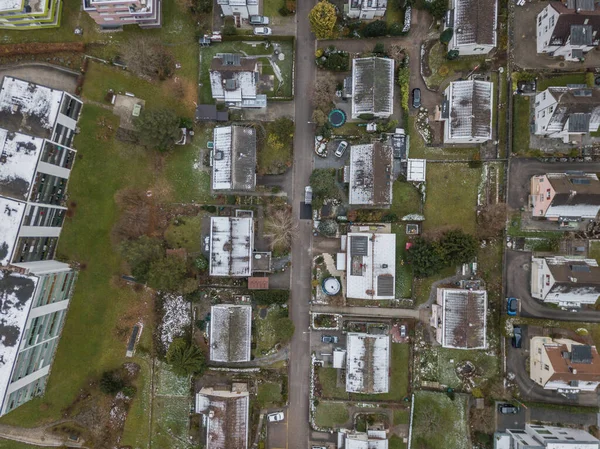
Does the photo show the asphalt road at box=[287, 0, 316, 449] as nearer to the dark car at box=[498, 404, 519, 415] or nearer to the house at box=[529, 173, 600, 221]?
the dark car at box=[498, 404, 519, 415]

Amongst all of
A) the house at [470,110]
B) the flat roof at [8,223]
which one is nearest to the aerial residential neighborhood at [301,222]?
the house at [470,110]

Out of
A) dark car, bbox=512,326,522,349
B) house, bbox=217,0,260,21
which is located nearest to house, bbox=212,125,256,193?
house, bbox=217,0,260,21

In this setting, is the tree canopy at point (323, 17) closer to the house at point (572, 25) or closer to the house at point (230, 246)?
the house at point (230, 246)

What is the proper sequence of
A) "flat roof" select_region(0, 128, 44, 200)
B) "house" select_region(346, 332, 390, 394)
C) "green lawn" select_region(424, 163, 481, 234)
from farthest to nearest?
"green lawn" select_region(424, 163, 481, 234) → "house" select_region(346, 332, 390, 394) → "flat roof" select_region(0, 128, 44, 200)

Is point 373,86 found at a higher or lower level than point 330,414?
higher

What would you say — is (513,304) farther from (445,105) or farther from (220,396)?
(220,396)

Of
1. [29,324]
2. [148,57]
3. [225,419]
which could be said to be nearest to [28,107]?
[148,57]

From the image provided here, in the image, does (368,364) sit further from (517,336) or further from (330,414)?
(517,336)
